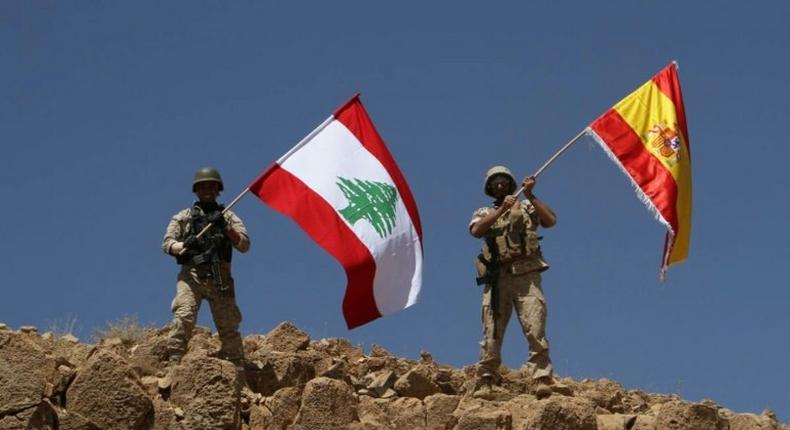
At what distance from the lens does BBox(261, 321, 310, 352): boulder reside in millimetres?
16484

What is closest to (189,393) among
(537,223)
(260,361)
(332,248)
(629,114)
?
(260,361)

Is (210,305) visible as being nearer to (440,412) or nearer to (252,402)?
(252,402)

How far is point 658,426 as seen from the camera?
12875 millimetres

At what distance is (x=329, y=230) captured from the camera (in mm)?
15836

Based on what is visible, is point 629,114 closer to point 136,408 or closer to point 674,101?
point 674,101

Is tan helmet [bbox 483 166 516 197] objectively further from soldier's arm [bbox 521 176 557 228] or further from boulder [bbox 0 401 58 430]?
boulder [bbox 0 401 58 430]

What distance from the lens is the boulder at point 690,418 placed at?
12742mm

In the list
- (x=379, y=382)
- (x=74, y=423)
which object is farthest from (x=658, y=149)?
(x=74, y=423)

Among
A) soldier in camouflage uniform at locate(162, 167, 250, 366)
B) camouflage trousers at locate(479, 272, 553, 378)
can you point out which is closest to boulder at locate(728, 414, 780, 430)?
camouflage trousers at locate(479, 272, 553, 378)

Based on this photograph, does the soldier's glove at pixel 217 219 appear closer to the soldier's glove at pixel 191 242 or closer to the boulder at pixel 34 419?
the soldier's glove at pixel 191 242

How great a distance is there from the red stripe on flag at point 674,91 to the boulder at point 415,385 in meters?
3.94

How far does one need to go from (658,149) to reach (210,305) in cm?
487

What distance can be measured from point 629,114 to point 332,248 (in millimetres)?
3441

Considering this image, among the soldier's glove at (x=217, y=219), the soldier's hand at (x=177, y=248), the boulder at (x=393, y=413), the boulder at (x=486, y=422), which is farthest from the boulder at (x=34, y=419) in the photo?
the soldier's glove at (x=217, y=219)
